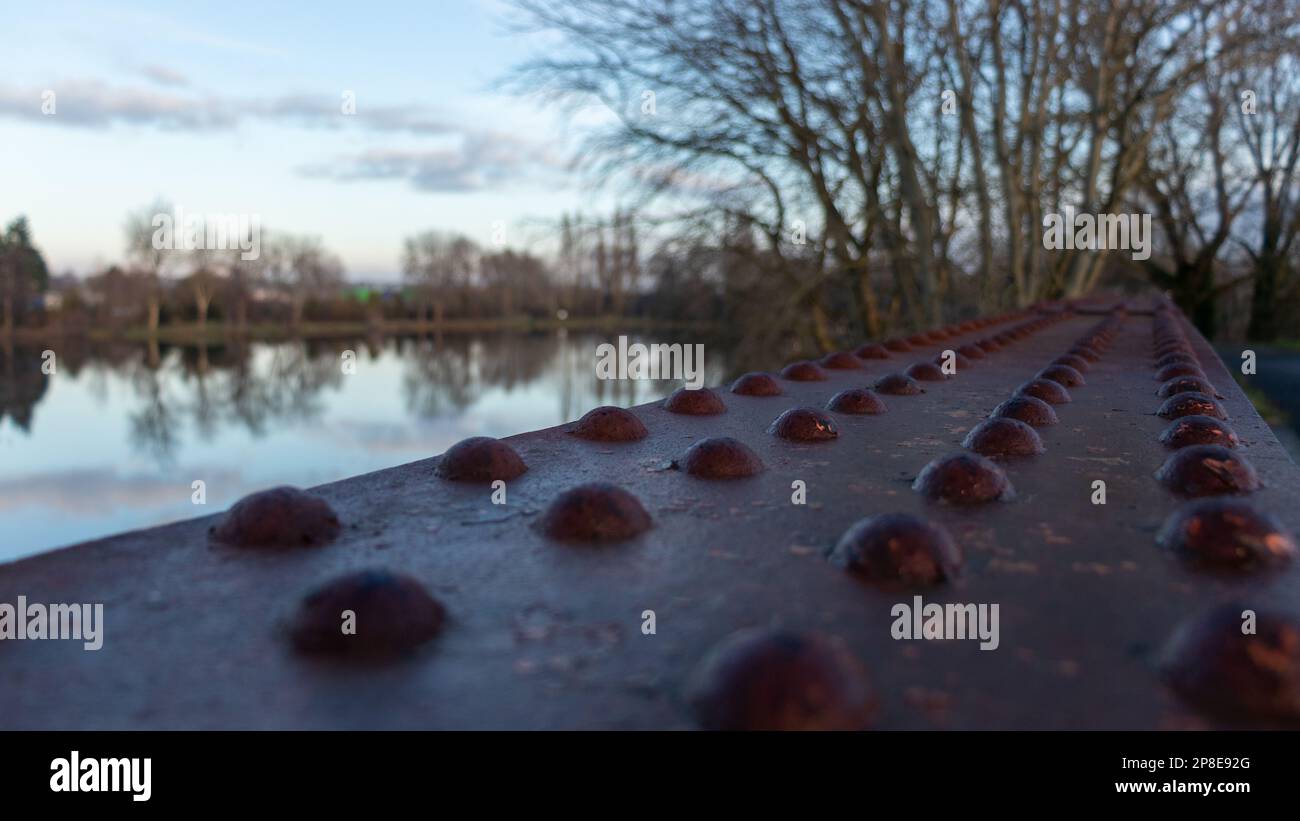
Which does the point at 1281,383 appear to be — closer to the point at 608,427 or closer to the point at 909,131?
the point at 909,131

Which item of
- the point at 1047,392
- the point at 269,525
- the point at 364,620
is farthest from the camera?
the point at 1047,392

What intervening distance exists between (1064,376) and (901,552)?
252 cm

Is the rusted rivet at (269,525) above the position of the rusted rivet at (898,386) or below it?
below

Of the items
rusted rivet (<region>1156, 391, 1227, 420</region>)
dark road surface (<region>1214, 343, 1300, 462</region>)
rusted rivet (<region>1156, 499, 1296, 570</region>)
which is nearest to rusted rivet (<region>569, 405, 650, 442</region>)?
rusted rivet (<region>1156, 499, 1296, 570</region>)

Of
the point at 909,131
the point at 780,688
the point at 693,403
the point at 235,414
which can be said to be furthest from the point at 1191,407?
the point at 235,414

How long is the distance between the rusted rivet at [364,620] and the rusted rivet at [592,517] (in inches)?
14.6

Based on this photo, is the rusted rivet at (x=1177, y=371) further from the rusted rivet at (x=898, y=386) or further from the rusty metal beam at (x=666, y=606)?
the rusty metal beam at (x=666, y=606)

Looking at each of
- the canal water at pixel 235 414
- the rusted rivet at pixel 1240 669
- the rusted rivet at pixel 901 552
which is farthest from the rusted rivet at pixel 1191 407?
the canal water at pixel 235 414

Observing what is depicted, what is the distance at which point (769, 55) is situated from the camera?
12.7 metres

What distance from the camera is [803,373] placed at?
12.1ft

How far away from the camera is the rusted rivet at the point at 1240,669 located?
2.81 feet
